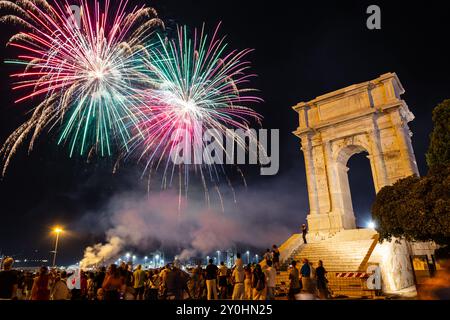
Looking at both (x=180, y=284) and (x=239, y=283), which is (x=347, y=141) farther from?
(x=180, y=284)

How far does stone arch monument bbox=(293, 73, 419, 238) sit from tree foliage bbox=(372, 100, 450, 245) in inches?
243

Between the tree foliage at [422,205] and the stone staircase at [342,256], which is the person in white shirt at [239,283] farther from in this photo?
the tree foliage at [422,205]

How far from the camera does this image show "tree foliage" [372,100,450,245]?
1349 centimetres

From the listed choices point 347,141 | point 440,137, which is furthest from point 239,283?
point 347,141

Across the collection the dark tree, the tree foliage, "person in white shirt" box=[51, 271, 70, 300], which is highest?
the dark tree

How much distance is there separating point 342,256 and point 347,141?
451 inches

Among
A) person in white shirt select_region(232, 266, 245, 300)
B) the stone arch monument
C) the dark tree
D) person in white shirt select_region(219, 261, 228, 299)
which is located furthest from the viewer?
the stone arch monument

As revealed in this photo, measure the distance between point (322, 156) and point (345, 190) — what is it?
3.45 meters

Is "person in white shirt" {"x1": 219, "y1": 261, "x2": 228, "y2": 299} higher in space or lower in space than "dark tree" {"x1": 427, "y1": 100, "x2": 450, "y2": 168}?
lower

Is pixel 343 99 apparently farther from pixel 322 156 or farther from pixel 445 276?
pixel 445 276

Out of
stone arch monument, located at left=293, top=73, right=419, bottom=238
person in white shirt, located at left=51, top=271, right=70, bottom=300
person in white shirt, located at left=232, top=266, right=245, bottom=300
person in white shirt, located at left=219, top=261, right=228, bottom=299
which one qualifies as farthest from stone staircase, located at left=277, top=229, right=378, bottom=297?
person in white shirt, located at left=51, top=271, right=70, bottom=300

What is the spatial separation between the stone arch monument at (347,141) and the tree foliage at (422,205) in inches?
243

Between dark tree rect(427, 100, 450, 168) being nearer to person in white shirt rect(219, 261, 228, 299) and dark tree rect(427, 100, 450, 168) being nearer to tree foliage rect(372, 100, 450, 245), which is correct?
tree foliage rect(372, 100, 450, 245)
